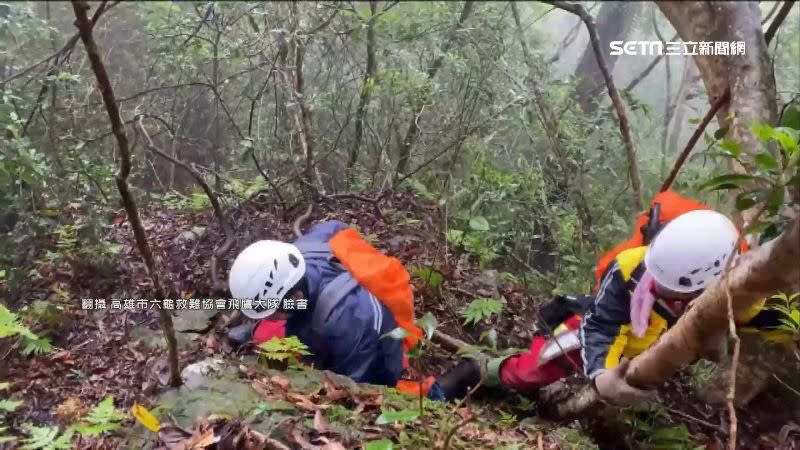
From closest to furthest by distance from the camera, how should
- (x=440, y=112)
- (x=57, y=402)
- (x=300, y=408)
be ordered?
(x=300, y=408) → (x=57, y=402) → (x=440, y=112)

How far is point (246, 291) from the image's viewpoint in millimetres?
4461

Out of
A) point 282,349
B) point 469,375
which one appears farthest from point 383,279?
point 282,349

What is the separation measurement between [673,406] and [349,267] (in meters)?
2.72

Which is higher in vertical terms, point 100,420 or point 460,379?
point 100,420

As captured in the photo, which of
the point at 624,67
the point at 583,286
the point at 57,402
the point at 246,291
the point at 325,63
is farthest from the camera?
the point at 624,67

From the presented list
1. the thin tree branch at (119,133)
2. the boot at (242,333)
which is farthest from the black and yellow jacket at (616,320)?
the thin tree branch at (119,133)

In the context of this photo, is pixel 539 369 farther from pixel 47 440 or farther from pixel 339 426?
pixel 47 440

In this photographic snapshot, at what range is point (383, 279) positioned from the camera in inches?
185

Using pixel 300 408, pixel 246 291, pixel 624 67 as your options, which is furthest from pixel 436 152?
pixel 624 67

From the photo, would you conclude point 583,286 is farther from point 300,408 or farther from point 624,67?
point 624,67

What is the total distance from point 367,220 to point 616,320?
10.9 feet

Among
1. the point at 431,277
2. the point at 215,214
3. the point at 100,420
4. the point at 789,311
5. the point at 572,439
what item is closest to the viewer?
the point at 100,420

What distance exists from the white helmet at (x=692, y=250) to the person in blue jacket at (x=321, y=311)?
6.47ft

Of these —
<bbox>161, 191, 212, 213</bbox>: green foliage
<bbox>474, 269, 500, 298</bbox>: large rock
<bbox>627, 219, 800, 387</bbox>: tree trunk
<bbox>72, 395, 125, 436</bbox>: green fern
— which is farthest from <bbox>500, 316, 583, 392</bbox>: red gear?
<bbox>161, 191, 212, 213</bbox>: green foliage
